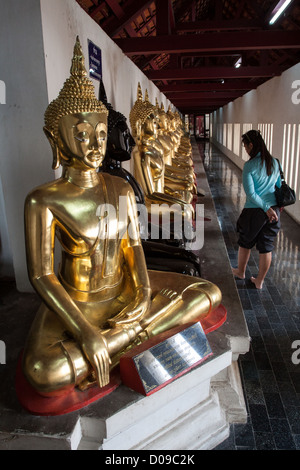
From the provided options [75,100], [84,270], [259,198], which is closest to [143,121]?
[259,198]

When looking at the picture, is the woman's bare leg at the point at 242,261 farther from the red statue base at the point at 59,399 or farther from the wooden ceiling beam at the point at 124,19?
the wooden ceiling beam at the point at 124,19

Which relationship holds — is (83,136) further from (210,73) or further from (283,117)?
(210,73)

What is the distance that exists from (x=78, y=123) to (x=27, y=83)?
895 millimetres

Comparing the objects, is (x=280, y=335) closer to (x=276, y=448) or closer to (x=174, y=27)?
(x=276, y=448)

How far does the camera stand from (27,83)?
228 centimetres

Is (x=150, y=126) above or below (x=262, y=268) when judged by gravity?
above

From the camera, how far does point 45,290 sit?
1644mm

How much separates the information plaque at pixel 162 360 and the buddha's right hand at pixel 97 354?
0.32 feet

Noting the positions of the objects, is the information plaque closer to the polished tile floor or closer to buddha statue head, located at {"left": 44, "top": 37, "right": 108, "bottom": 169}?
the polished tile floor

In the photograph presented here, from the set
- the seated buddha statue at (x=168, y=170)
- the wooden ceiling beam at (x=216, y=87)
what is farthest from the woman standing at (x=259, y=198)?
the wooden ceiling beam at (x=216, y=87)

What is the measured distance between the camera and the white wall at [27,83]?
218 cm

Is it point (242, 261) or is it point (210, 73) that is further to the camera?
point (210, 73)

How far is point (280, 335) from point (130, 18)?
3.67 metres

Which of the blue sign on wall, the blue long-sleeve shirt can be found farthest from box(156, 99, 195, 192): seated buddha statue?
the blue long-sleeve shirt
